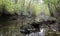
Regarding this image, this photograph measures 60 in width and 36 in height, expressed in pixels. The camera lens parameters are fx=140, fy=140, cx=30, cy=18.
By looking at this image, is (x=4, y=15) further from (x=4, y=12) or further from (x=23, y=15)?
(x=23, y=15)

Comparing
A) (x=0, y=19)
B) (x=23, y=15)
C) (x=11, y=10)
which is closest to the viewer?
(x=0, y=19)

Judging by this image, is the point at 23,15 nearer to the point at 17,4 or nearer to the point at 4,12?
the point at 17,4

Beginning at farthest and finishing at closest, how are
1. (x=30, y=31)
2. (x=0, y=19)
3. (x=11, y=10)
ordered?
1. (x=11, y=10)
2. (x=0, y=19)
3. (x=30, y=31)

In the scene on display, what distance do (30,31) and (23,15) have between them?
885 centimetres

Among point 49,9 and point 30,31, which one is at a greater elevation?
point 49,9

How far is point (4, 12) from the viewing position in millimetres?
18828

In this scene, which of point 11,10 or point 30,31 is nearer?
point 30,31

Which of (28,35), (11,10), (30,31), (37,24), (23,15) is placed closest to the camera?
(28,35)

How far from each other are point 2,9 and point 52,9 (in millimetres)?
6543

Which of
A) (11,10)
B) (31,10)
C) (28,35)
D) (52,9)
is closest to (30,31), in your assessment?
(28,35)

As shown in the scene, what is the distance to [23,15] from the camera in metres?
20.8

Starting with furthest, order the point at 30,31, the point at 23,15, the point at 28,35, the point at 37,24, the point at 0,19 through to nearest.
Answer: the point at 23,15
the point at 0,19
the point at 37,24
the point at 30,31
the point at 28,35

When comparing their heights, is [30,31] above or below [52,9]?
below

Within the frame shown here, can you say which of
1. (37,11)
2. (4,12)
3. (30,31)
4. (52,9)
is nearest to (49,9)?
(52,9)
